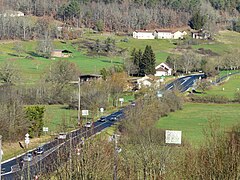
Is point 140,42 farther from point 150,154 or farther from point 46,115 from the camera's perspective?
point 150,154

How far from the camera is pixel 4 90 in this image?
151ft

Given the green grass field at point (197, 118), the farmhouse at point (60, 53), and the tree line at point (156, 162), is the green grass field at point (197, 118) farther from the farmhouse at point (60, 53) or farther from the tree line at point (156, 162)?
the farmhouse at point (60, 53)

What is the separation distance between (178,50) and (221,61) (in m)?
12.9

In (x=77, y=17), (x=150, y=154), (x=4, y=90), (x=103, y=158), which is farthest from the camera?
(x=77, y=17)

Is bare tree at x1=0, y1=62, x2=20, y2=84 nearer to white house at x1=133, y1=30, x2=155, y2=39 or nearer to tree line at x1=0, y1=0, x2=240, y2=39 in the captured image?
tree line at x1=0, y1=0, x2=240, y2=39

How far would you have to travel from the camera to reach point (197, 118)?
47281mm

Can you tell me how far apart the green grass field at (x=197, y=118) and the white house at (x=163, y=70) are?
30406mm

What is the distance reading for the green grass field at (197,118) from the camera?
40.0 meters

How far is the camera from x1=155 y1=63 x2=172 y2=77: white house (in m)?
87.8

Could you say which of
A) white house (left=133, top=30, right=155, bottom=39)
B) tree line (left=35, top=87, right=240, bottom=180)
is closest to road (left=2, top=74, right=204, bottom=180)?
tree line (left=35, top=87, right=240, bottom=180)

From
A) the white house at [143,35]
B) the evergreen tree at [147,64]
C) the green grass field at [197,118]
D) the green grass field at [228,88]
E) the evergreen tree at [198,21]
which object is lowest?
the green grass field at [228,88]

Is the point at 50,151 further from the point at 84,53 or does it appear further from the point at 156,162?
the point at 84,53

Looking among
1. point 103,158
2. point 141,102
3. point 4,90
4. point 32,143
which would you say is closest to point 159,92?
point 141,102

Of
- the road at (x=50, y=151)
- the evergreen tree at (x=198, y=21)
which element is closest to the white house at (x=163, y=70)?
the road at (x=50, y=151)
